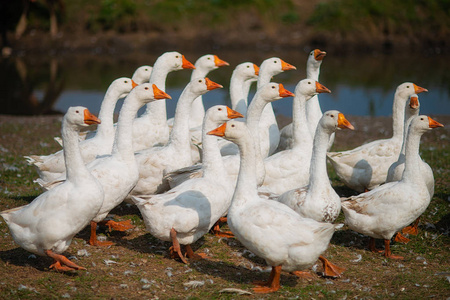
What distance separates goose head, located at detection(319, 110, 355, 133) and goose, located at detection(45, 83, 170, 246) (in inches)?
101

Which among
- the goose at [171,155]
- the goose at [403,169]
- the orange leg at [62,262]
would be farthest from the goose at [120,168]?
the goose at [403,169]

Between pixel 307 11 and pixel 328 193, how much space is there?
125ft

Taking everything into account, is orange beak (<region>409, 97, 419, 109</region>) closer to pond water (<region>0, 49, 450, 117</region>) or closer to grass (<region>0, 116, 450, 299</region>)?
grass (<region>0, 116, 450, 299</region>)

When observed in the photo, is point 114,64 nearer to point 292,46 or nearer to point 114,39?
point 114,39

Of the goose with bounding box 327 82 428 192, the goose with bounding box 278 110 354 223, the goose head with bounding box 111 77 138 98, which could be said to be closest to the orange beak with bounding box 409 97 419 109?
the goose with bounding box 327 82 428 192

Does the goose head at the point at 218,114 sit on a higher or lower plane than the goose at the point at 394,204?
higher

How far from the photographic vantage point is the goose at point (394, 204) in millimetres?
7652

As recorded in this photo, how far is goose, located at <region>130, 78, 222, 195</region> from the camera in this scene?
9039mm

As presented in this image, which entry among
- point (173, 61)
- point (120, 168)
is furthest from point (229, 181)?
point (173, 61)

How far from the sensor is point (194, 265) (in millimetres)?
7348

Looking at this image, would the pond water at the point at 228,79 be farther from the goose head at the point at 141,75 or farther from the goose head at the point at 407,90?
the goose head at the point at 407,90

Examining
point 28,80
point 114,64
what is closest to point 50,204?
point 28,80

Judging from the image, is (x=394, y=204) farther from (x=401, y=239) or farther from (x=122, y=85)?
(x=122, y=85)

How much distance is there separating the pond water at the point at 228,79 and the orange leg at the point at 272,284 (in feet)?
→ 50.7
